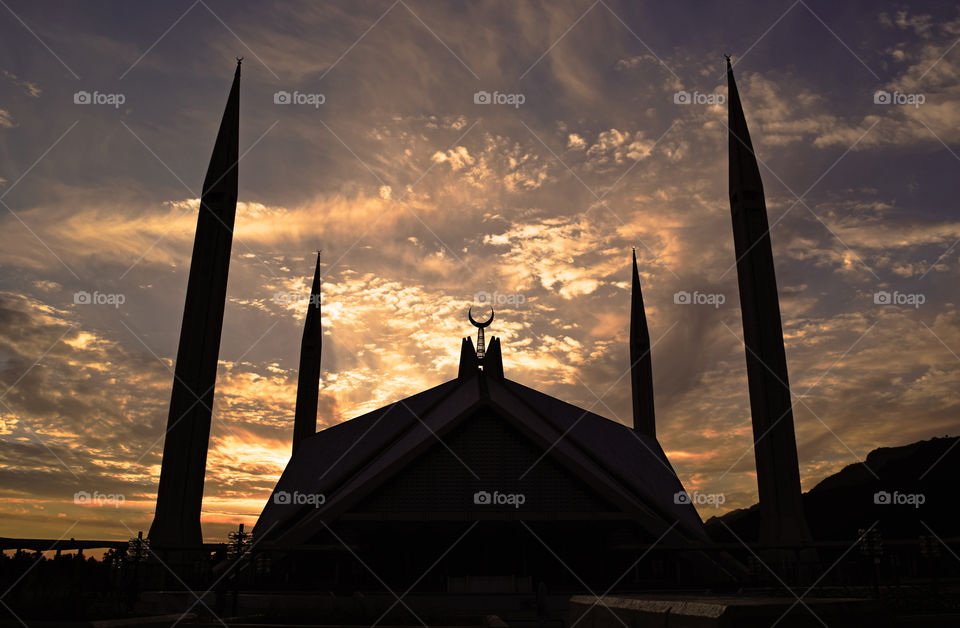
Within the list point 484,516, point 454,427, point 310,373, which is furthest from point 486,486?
point 310,373

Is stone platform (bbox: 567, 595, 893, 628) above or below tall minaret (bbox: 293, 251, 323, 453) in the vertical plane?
below

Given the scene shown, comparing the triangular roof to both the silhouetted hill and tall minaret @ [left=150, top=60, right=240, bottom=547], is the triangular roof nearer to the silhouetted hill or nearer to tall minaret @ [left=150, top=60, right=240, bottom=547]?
tall minaret @ [left=150, top=60, right=240, bottom=547]

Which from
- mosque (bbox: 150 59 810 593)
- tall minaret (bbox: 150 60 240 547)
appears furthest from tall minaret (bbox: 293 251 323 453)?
tall minaret (bbox: 150 60 240 547)

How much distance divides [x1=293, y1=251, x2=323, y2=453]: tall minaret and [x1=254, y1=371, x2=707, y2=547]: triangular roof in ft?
26.6

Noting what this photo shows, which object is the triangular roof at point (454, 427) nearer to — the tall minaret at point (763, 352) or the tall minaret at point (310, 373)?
the tall minaret at point (763, 352)

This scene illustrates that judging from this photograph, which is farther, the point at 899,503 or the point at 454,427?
the point at 899,503

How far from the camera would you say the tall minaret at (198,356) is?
23.7m

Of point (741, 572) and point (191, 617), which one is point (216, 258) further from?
point (741, 572)

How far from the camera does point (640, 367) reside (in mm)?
44188

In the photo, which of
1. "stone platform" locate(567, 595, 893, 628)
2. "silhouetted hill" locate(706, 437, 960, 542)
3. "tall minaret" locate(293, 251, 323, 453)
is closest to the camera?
"stone platform" locate(567, 595, 893, 628)

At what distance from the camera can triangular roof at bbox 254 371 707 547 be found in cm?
2088

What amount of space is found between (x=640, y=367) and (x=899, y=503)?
50132mm

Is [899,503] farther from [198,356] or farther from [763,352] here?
[198,356]

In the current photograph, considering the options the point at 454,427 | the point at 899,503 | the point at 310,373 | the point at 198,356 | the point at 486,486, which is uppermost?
the point at 310,373
